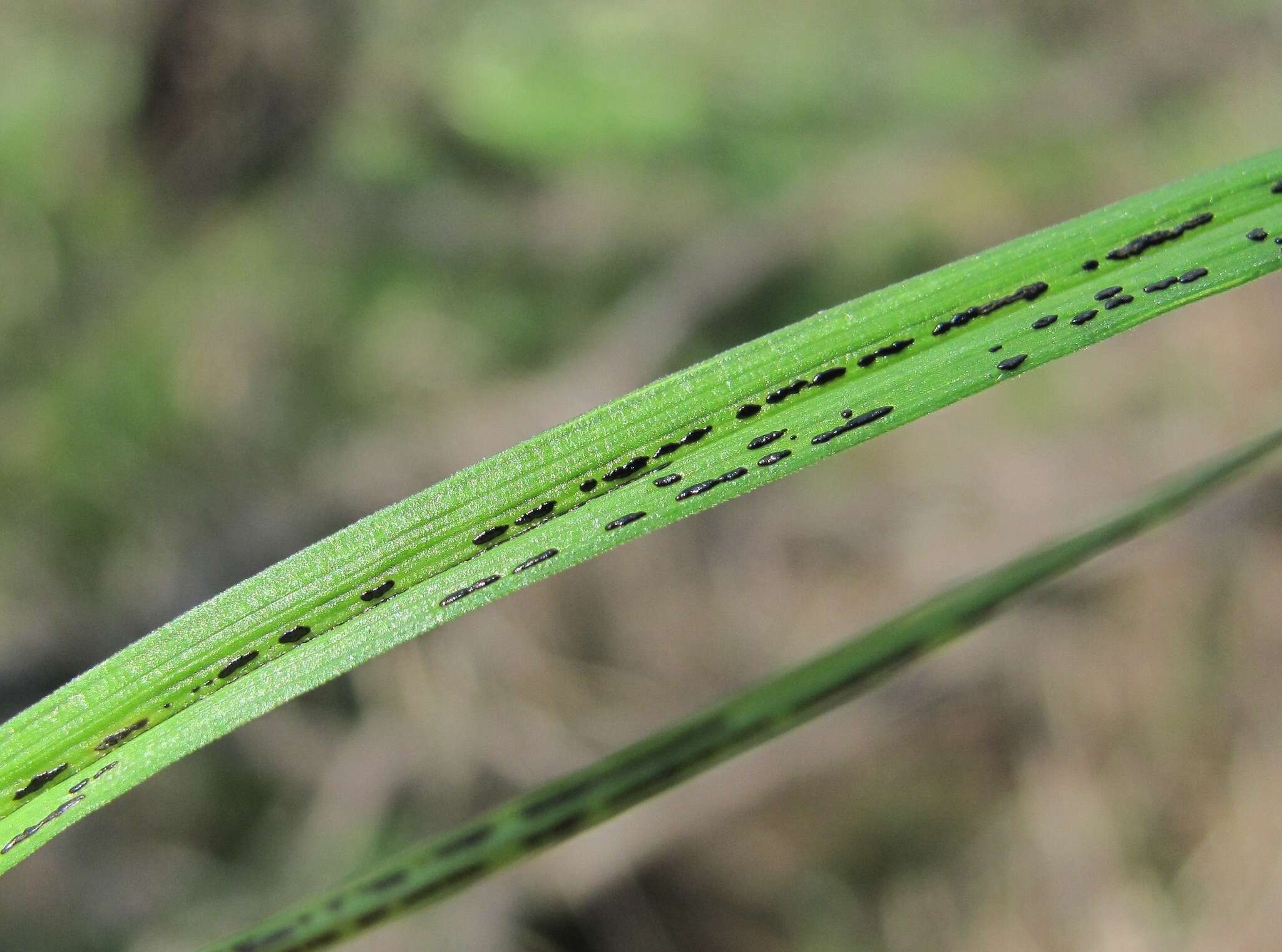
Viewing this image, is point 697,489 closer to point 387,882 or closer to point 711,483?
point 711,483

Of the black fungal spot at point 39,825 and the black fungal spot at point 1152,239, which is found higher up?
the black fungal spot at point 1152,239

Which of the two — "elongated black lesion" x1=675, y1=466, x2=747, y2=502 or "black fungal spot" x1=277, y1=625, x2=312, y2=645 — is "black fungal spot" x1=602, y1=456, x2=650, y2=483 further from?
"black fungal spot" x1=277, y1=625, x2=312, y2=645

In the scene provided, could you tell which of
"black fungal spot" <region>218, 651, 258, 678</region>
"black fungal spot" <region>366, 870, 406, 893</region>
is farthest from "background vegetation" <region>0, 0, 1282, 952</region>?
"black fungal spot" <region>218, 651, 258, 678</region>

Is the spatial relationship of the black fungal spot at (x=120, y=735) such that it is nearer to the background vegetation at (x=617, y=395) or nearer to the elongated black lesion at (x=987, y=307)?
the elongated black lesion at (x=987, y=307)

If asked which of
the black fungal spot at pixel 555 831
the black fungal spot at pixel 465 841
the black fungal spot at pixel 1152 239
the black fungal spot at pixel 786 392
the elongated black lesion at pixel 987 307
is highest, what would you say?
the black fungal spot at pixel 1152 239

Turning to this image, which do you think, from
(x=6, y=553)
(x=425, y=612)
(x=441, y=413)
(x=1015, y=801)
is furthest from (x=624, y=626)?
(x=425, y=612)

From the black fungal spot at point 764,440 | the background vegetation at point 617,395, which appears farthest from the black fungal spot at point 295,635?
→ the background vegetation at point 617,395
